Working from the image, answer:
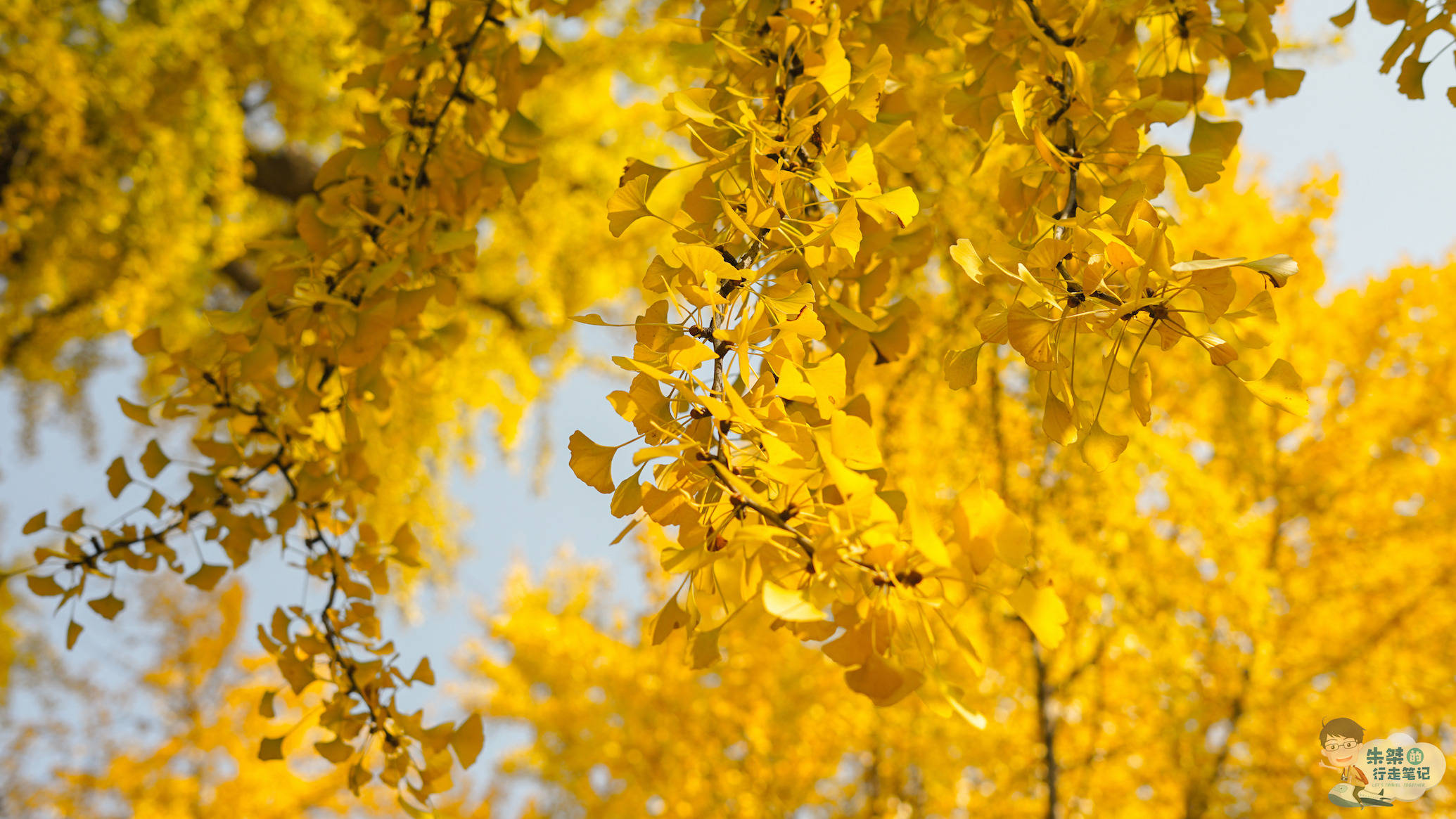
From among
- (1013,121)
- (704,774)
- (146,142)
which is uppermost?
(146,142)

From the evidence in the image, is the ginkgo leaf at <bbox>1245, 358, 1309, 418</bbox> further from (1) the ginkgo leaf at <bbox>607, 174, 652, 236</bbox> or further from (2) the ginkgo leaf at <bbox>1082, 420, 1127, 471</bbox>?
(1) the ginkgo leaf at <bbox>607, 174, 652, 236</bbox>

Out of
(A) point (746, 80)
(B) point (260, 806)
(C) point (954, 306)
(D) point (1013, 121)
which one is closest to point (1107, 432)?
(D) point (1013, 121)

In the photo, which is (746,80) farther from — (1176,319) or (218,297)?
(218,297)

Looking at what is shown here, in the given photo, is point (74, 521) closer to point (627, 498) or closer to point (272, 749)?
point (272, 749)

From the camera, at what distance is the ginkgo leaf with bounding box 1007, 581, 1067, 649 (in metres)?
0.33

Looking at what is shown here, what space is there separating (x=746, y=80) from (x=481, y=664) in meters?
4.53

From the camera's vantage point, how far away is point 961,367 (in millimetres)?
459

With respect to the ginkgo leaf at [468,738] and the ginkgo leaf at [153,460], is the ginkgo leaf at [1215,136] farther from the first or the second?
the ginkgo leaf at [153,460]

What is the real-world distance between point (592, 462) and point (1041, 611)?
0.25 m

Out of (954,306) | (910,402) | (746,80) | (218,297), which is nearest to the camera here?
(746,80)

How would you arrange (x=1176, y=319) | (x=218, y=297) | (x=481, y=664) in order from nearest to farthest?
(x=1176, y=319) < (x=481, y=664) < (x=218, y=297)

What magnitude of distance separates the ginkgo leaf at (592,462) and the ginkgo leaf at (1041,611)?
226 millimetres

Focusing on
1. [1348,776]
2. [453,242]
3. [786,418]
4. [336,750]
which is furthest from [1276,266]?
[1348,776]

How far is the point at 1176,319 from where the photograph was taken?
1.35ft
